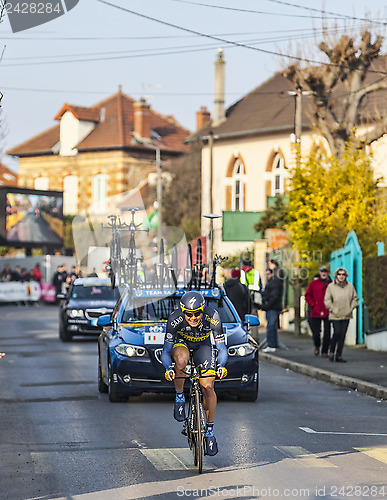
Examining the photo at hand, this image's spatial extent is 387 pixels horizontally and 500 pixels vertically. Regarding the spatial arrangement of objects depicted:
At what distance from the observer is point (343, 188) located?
2869 cm

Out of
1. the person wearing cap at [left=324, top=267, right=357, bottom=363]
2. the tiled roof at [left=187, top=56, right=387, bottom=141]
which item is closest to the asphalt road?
the person wearing cap at [left=324, top=267, right=357, bottom=363]

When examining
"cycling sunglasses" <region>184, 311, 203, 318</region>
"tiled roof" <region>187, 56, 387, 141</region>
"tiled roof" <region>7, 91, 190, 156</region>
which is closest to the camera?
"cycling sunglasses" <region>184, 311, 203, 318</region>

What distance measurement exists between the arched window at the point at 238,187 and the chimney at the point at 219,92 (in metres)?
Answer: 3.50

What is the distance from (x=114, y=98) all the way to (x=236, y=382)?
7760 centimetres

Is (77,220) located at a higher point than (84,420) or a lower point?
higher

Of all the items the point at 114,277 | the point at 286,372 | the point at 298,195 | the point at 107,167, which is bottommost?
the point at 286,372

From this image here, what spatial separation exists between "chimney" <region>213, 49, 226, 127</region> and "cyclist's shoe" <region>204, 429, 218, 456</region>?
52.1 m

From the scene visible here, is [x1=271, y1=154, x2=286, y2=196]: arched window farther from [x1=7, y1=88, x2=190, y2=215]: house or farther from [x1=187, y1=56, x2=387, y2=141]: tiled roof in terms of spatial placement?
[x1=7, y1=88, x2=190, y2=215]: house

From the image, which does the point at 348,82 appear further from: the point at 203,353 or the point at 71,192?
the point at 71,192

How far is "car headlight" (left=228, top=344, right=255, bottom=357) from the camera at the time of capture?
14328 mm

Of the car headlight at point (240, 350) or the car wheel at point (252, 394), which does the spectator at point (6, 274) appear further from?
the car headlight at point (240, 350)

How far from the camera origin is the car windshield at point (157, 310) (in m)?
15.1

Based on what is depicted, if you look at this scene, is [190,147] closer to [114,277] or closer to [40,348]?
[40,348]

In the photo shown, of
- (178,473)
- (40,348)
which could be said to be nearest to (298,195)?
(40,348)
